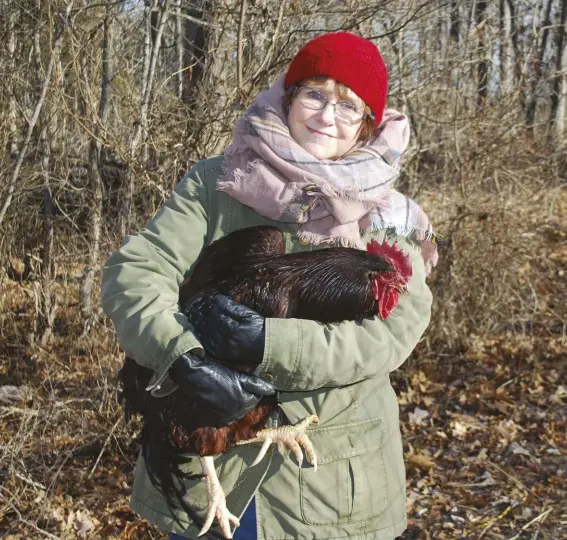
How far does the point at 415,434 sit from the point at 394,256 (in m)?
4.03

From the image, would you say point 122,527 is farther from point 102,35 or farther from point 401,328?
point 102,35

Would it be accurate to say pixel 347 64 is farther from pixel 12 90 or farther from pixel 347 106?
pixel 12 90

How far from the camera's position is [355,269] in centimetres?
225

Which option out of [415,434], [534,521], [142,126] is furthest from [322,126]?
[415,434]

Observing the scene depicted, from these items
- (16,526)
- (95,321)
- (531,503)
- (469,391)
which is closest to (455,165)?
(469,391)

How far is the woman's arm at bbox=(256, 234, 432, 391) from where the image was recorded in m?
1.97

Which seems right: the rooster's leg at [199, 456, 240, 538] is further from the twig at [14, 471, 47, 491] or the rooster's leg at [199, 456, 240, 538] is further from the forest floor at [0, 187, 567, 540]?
the twig at [14, 471, 47, 491]

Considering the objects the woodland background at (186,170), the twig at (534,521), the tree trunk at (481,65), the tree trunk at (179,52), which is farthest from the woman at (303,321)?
the tree trunk at (481,65)

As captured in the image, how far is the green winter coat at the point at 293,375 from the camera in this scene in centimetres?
199

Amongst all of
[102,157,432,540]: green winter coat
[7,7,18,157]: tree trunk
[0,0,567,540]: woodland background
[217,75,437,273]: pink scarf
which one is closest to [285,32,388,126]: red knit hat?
[217,75,437,273]: pink scarf

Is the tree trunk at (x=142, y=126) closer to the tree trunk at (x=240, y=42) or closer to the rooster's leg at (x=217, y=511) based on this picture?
the tree trunk at (x=240, y=42)

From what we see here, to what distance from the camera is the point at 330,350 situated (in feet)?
6.53

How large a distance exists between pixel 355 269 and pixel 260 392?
542 mm

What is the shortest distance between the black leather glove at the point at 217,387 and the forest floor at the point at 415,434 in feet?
6.61
